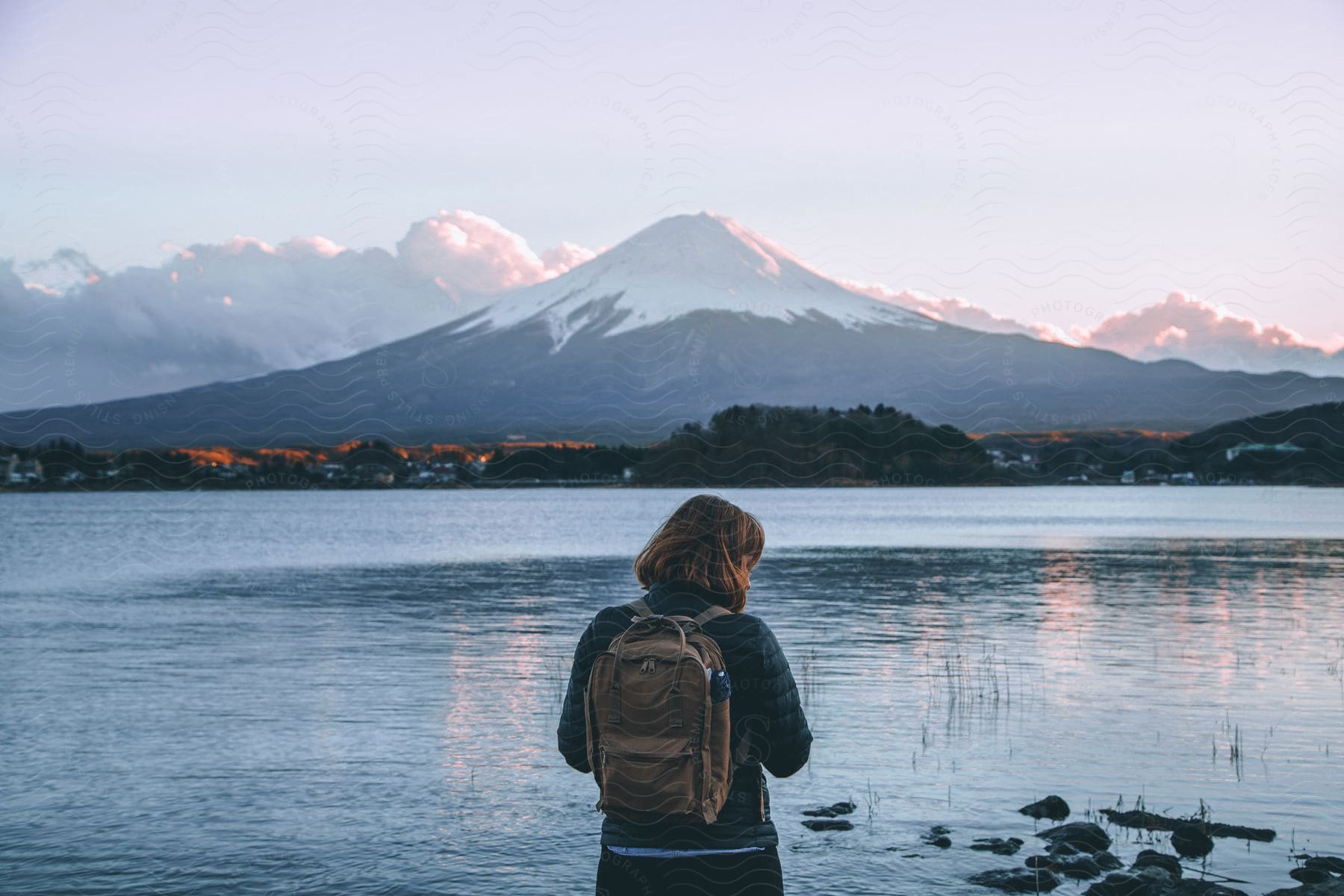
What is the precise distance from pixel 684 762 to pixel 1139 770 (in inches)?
473

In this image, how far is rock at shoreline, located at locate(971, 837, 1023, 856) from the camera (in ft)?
39.4

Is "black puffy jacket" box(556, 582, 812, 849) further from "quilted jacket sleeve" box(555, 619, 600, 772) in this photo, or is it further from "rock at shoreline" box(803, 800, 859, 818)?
"rock at shoreline" box(803, 800, 859, 818)

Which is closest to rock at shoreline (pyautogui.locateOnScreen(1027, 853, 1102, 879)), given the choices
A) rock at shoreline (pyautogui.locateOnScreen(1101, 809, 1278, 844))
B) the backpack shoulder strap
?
rock at shoreline (pyautogui.locateOnScreen(1101, 809, 1278, 844))

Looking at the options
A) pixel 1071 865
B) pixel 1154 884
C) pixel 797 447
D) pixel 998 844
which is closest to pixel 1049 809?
pixel 998 844

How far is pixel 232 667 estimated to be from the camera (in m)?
25.5

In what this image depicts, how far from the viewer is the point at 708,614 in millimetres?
5176

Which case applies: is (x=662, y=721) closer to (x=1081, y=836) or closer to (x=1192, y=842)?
(x=1081, y=836)

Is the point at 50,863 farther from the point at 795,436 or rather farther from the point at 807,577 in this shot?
the point at 795,436

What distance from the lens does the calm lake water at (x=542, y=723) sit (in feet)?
39.9

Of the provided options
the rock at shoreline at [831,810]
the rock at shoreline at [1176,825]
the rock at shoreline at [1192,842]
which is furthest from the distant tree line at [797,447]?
the rock at shoreline at [1192,842]

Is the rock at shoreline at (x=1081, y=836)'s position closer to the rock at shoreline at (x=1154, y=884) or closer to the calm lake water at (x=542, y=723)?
the calm lake water at (x=542, y=723)

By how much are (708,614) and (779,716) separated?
1.80ft

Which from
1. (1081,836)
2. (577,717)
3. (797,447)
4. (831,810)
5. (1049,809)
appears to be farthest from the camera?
(797,447)

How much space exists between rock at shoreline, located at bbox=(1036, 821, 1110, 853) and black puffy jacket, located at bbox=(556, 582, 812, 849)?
7749mm
